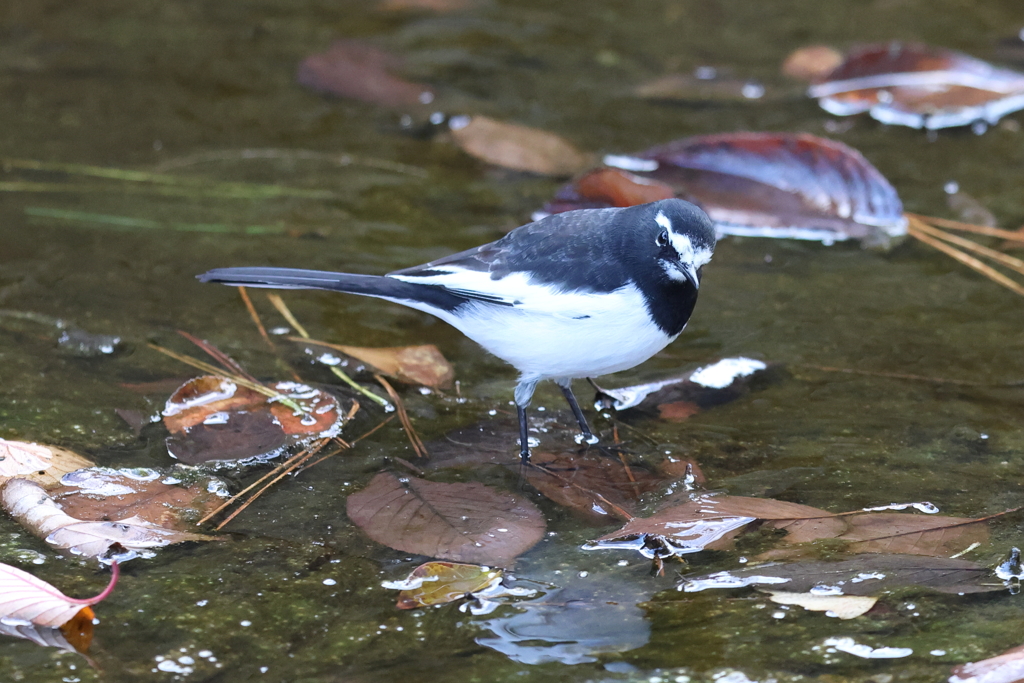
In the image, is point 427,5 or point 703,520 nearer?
point 703,520

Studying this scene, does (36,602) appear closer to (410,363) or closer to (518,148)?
(410,363)

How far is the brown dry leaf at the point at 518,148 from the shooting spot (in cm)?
503

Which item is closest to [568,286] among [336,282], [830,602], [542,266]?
[542,266]

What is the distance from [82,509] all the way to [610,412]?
63.9 inches

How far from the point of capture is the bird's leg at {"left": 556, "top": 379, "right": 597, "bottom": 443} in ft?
10.7

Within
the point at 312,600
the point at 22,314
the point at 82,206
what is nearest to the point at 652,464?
the point at 312,600

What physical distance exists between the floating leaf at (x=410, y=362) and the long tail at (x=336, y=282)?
33 centimetres

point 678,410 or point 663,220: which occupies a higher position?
point 663,220

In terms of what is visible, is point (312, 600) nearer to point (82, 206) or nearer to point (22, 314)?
point (22, 314)

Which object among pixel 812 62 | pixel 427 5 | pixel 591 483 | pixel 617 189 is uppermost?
pixel 427 5

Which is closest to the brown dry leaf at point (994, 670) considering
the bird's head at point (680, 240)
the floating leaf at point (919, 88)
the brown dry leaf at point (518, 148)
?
the bird's head at point (680, 240)

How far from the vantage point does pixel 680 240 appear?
3066 millimetres

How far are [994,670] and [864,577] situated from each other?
0.38 m

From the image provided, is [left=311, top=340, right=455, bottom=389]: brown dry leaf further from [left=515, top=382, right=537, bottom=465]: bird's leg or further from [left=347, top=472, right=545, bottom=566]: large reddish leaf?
[left=347, top=472, right=545, bottom=566]: large reddish leaf
